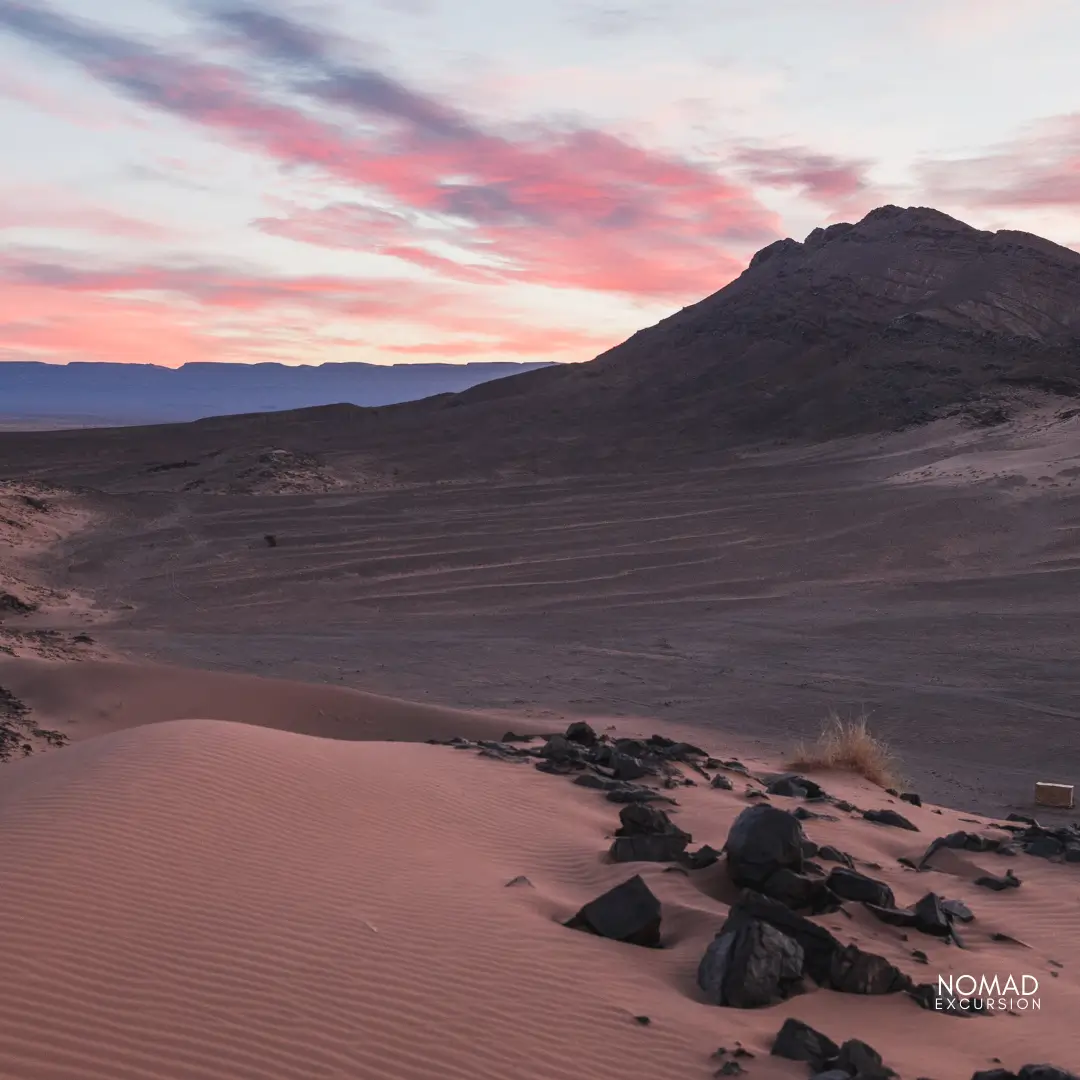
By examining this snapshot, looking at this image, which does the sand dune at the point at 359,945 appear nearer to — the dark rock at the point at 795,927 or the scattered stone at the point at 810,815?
the dark rock at the point at 795,927

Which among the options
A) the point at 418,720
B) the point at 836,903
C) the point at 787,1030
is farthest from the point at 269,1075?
the point at 418,720

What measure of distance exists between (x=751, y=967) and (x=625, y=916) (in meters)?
0.79

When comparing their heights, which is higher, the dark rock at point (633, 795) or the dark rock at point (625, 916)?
the dark rock at point (625, 916)

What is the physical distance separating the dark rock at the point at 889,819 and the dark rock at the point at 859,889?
243 centimetres

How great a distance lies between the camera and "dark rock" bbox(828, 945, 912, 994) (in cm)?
507

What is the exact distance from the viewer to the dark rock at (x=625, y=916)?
5422 mm

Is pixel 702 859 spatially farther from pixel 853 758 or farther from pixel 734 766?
pixel 853 758

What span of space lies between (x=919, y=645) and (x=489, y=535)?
1328 cm

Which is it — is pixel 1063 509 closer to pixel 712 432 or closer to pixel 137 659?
pixel 137 659

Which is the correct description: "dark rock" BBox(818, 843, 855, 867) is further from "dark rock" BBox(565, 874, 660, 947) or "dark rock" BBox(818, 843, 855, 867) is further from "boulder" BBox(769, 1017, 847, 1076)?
"boulder" BBox(769, 1017, 847, 1076)

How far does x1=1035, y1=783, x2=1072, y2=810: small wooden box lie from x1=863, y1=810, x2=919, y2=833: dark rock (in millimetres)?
2321

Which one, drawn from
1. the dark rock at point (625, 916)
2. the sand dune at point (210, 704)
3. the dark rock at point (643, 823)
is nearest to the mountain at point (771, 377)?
the sand dune at point (210, 704)

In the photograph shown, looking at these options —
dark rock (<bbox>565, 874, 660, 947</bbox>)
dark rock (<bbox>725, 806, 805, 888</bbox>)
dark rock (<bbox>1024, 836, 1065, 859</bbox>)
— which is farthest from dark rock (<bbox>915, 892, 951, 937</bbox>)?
dark rock (<bbox>1024, 836, 1065, 859</bbox>)

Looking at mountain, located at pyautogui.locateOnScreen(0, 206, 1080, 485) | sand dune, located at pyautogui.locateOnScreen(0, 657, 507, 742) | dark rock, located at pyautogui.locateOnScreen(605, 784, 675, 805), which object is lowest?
sand dune, located at pyautogui.locateOnScreen(0, 657, 507, 742)
